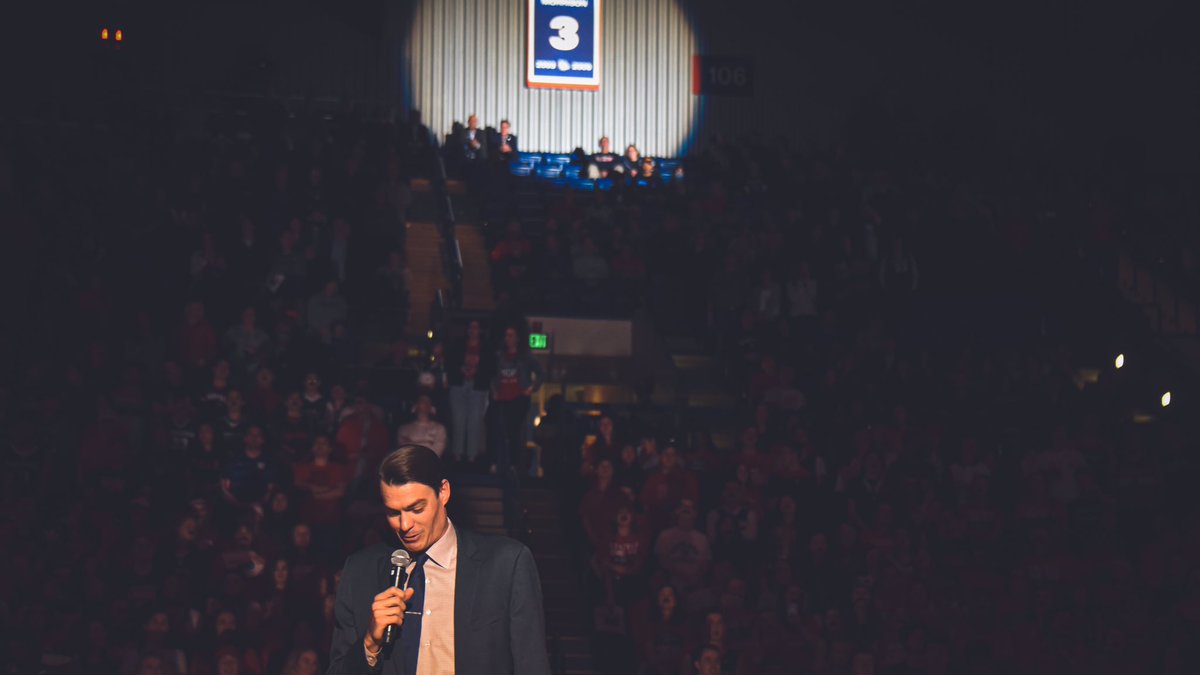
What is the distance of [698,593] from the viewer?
11.7m

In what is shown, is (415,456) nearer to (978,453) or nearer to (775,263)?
(978,453)

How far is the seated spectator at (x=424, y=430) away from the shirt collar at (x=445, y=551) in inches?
335

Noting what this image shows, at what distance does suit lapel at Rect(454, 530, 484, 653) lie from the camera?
3.83 metres

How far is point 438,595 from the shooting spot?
387cm

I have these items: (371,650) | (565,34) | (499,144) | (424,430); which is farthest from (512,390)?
(565,34)

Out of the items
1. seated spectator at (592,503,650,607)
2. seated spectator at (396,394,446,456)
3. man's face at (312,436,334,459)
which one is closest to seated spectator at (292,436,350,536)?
man's face at (312,436,334,459)

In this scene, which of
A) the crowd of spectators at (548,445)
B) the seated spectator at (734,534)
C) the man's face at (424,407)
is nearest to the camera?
the crowd of spectators at (548,445)

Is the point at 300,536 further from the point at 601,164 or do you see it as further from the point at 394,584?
the point at 601,164

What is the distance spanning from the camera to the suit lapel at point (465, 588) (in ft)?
12.6

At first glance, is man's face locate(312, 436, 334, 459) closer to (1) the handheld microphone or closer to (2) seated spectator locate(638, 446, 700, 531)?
(2) seated spectator locate(638, 446, 700, 531)

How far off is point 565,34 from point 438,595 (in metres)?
24.5

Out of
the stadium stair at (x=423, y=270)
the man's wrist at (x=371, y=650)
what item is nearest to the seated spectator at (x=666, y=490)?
the stadium stair at (x=423, y=270)

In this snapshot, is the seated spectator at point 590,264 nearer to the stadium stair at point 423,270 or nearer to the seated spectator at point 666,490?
the stadium stair at point 423,270

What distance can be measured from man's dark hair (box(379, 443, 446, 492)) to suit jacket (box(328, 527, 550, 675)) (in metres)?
0.22
